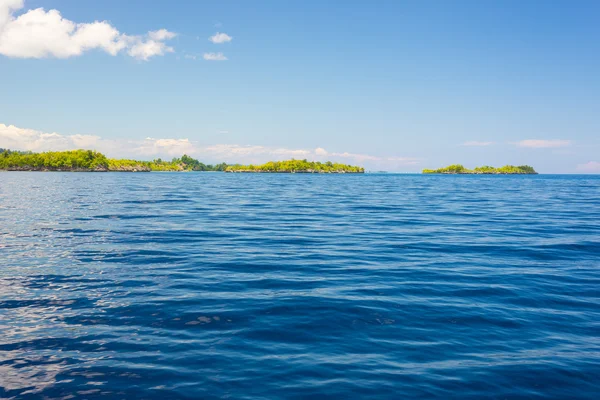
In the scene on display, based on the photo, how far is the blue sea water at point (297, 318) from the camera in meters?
6.92

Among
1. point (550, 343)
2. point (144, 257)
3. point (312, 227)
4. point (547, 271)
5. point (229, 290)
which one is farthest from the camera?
point (312, 227)

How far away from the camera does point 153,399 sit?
250 inches

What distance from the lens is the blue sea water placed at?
6.92 metres

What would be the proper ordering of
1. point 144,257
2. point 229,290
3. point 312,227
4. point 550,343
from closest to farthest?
1. point 550,343
2. point 229,290
3. point 144,257
4. point 312,227

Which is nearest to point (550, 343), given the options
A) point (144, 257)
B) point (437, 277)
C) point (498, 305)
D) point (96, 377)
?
point (498, 305)

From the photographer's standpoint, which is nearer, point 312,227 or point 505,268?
point 505,268

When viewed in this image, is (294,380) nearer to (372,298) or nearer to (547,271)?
(372,298)

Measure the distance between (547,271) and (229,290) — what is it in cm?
1168

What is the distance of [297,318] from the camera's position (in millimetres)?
9922

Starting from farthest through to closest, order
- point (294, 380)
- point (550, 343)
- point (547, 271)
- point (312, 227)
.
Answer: point (312, 227), point (547, 271), point (550, 343), point (294, 380)

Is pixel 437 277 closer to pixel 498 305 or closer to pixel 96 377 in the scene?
pixel 498 305

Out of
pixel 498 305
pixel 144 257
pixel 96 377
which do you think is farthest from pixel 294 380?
pixel 144 257

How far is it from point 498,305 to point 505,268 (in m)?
5.14

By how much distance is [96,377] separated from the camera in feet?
22.8
